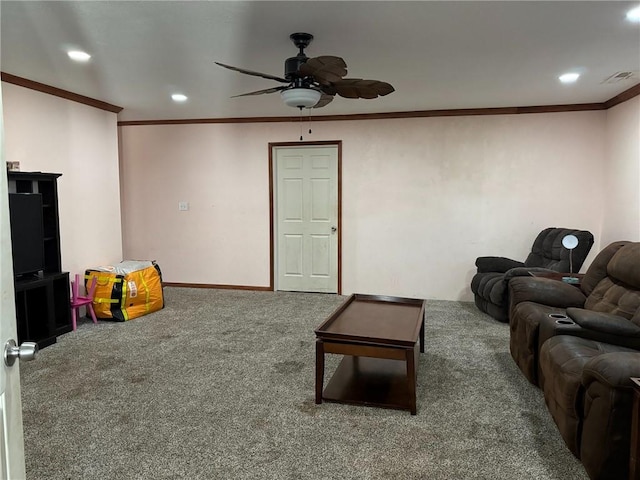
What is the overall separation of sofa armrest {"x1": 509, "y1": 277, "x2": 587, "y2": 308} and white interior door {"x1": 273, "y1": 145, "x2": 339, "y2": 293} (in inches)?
113

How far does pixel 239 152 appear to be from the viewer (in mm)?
6023

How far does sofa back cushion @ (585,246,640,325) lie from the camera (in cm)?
275

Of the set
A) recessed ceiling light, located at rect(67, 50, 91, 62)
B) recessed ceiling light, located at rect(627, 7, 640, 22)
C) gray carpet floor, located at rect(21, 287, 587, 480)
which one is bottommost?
gray carpet floor, located at rect(21, 287, 587, 480)

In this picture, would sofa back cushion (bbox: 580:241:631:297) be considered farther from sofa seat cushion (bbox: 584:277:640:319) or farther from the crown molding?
the crown molding

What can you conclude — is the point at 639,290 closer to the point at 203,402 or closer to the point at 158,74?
the point at 203,402

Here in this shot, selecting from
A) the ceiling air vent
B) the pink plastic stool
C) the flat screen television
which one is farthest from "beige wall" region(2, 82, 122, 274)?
the ceiling air vent

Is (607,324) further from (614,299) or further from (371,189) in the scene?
(371,189)

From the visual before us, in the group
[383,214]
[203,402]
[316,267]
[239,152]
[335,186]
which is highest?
[239,152]

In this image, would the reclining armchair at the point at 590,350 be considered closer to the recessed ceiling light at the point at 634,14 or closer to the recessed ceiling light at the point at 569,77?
the recessed ceiling light at the point at 634,14

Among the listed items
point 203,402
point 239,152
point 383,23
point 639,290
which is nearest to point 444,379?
point 639,290

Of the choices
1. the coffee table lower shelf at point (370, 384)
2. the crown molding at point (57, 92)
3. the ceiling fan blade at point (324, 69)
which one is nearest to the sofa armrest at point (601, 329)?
the coffee table lower shelf at point (370, 384)

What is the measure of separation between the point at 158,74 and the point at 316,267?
311 cm

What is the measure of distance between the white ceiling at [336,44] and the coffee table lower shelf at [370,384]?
2.22 metres

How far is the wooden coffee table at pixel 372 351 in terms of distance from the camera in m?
2.64
